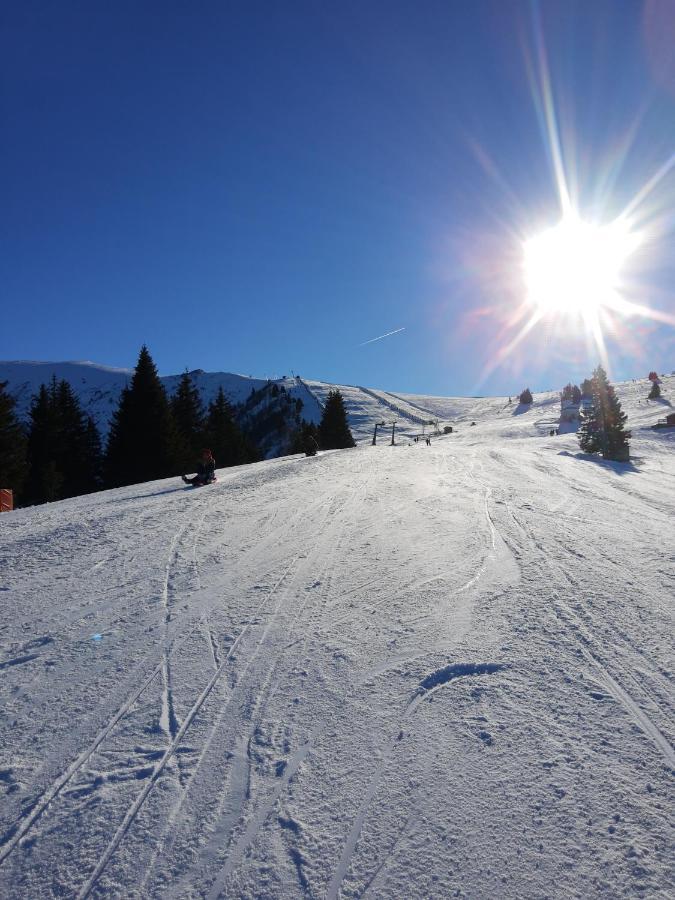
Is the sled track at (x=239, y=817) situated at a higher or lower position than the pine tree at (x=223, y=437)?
lower

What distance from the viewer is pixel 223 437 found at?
134ft

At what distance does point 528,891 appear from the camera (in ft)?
7.36

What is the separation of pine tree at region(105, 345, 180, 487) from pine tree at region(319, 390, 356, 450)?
17.1m

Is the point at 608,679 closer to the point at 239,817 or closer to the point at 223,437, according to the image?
the point at 239,817

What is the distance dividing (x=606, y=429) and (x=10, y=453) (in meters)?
32.9

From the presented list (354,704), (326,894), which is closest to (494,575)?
(354,704)

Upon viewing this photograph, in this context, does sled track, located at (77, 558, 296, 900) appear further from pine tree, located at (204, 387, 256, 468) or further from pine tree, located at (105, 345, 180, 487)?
pine tree, located at (204, 387, 256, 468)

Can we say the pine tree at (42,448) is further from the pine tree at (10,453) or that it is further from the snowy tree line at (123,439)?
the pine tree at (10,453)

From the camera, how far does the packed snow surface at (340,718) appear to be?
240 cm

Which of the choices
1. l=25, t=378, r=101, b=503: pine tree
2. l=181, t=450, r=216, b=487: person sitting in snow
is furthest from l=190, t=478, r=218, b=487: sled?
l=25, t=378, r=101, b=503: pine tree

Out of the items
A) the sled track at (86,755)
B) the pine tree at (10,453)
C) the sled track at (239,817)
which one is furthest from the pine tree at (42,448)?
the sled track at (239,817)

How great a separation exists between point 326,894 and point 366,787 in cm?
62

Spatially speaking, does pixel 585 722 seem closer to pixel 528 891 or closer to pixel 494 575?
pixel 528 891

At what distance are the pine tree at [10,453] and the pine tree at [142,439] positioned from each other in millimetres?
5147
